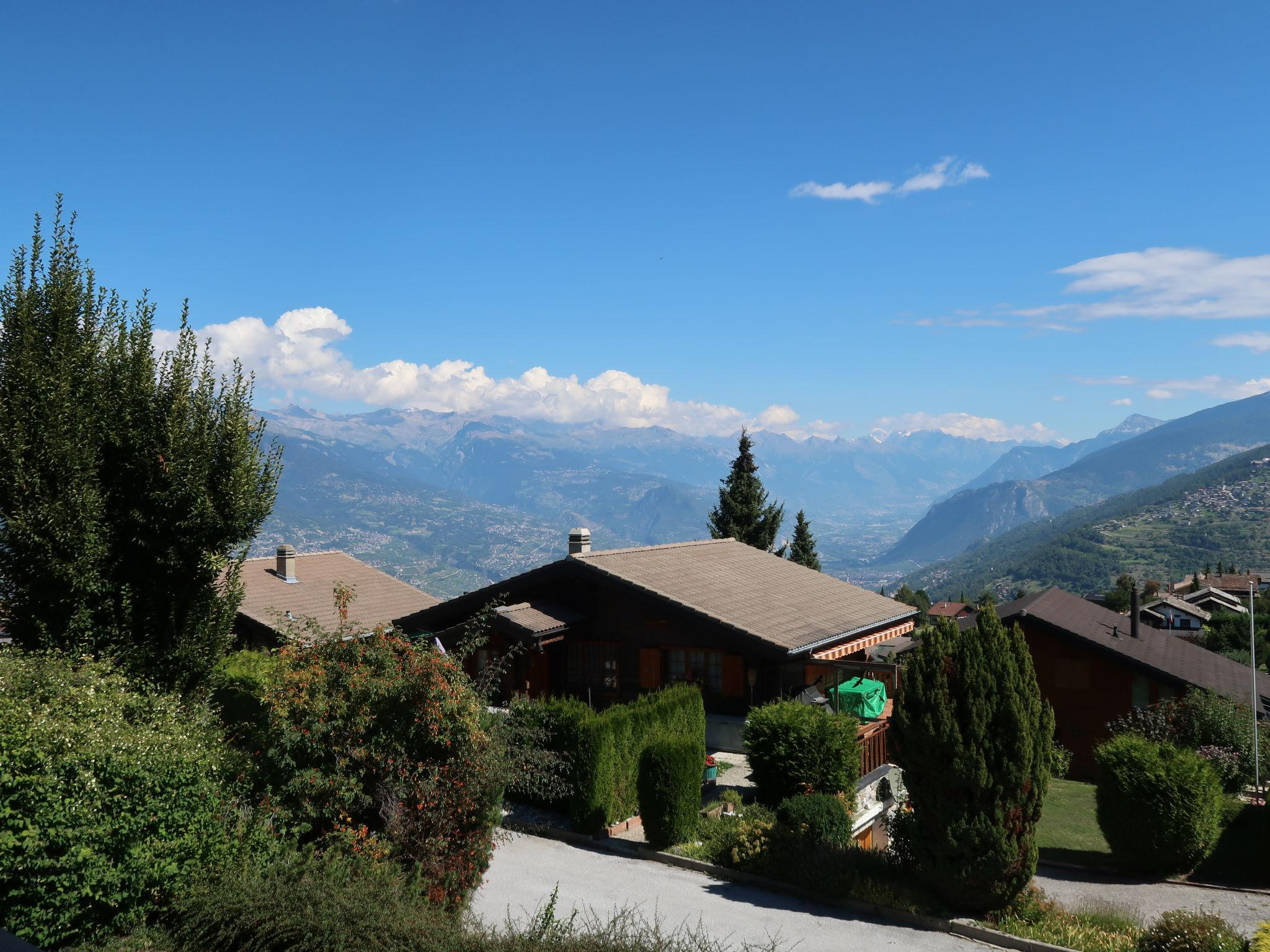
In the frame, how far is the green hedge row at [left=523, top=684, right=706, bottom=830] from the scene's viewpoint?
51.7ft

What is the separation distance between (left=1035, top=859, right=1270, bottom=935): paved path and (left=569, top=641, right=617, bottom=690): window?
11.6 meters

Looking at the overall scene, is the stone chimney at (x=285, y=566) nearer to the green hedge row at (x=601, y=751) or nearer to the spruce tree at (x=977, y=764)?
the green hedge row at (x=601, y=751)

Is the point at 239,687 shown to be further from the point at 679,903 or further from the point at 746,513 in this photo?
the point at 746,513

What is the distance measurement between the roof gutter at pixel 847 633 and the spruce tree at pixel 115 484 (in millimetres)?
12540

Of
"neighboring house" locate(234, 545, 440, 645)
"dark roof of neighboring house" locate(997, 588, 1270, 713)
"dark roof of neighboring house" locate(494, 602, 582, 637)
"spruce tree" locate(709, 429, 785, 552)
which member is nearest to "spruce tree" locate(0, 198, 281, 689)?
"dark roof of neighboring house" locate(494, 602, 582, 637)

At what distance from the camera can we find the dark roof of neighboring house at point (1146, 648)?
27672mm

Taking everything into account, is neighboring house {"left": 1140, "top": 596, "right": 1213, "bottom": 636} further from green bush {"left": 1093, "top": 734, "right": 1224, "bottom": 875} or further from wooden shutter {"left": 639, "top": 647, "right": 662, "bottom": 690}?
green bush {"left": 1093, "top": 734, "right": 1224, "bottom": 875}

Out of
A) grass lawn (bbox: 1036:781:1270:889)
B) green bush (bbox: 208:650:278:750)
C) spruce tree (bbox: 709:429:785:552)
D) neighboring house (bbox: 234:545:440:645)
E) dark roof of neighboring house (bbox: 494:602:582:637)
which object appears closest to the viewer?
green bush (bbox: 208:650:278:750)

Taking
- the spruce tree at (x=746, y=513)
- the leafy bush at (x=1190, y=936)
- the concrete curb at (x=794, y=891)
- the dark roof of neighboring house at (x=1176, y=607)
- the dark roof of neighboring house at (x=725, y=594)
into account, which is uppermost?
the spruce tree at (x=746, y=513)

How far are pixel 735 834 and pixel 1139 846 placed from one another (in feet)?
23.7

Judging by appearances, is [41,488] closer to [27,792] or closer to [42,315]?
[42,315]

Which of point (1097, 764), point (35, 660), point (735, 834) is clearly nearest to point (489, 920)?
point (735, 834)

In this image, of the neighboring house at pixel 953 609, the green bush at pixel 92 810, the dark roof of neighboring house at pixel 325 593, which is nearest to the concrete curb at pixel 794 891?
the green bush at pixel 92 810

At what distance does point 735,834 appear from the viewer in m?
14.6
